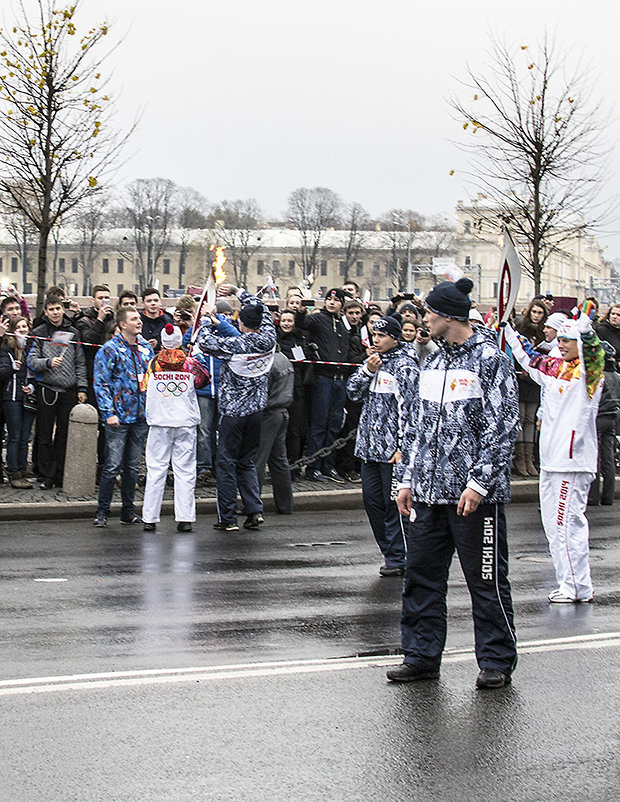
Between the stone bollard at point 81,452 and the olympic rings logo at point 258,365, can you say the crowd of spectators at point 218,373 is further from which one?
the olympic rings logo at point 258,365

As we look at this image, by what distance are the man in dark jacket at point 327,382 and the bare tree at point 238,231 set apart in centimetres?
11437

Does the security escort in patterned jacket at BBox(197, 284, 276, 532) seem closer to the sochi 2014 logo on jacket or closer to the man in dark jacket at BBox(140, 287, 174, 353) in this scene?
the sochi 2014 logo on jacket

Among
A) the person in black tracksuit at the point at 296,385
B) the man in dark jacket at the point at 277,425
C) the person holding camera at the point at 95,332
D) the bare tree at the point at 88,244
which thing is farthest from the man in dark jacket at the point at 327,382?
the bare tree at the point at 88,244

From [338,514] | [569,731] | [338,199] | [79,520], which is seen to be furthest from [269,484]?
[338,199]

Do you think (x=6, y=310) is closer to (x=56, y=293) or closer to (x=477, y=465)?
(x=56, y=293)

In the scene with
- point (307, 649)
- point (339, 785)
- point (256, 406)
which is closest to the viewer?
point (339, 785)

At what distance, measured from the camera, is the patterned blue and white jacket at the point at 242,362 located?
12.0 metres

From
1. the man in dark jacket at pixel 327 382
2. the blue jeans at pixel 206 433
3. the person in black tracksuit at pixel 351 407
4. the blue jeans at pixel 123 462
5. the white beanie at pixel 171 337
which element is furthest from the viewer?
the person in black tracksuit at pixel 351 407

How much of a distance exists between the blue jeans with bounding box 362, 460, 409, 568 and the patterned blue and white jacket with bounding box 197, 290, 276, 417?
2361 millimetres

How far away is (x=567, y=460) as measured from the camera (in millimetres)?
9312

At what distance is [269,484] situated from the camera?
15328 mm

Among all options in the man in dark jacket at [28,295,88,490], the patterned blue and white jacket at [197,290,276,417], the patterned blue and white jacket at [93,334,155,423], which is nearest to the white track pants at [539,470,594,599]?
the patterned blue and white jacket at [197,290,276,417]

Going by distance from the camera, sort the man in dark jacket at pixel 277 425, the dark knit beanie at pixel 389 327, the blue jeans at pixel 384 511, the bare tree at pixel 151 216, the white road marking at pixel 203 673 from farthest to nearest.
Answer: the bare tree at pixel 151 216 → the man in dark jacket at pixel 277 425 → the blue jeans at pixel 384 511 → the dark knit beanie at pixel 389 327 → the white road marking at pixel 203 673

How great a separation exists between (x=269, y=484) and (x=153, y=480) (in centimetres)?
318
